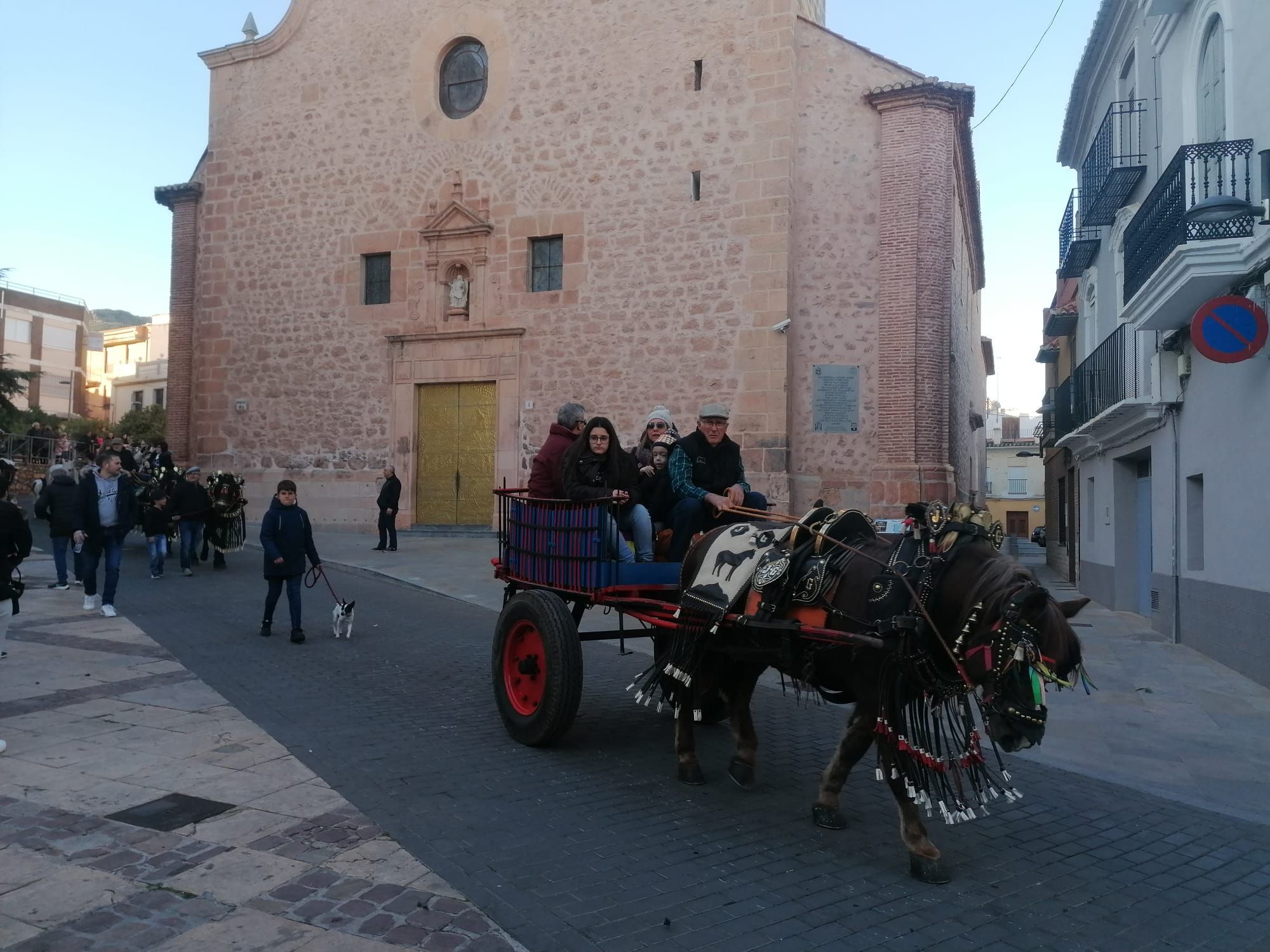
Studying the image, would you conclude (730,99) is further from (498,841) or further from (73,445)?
(73,445)

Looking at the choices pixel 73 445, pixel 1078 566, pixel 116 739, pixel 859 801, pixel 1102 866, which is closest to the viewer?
pixel 1102 866

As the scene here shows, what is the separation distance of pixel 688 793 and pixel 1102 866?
1.94m

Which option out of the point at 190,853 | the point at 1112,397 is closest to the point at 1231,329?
the point at 1112,397

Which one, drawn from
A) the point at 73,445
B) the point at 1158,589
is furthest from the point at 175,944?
the point at 73,445

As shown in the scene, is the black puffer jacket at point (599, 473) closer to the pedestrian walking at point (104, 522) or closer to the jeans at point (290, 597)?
the jeans at point (290, 597)

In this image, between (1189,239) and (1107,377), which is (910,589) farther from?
(1107,377)

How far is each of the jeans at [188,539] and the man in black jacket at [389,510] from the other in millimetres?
3393

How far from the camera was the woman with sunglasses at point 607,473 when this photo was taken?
20.1 feet

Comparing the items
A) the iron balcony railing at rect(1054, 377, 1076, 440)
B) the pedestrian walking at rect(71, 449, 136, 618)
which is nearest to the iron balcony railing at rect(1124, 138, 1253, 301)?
the iron balcony railing at rect(1054, 377, 1076, 440)

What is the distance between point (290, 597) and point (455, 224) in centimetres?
1307

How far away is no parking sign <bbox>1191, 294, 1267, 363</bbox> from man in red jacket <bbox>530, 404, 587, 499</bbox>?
217 inches

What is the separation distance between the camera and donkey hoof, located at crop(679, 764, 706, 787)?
5473 millimetres

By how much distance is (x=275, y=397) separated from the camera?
2270cm

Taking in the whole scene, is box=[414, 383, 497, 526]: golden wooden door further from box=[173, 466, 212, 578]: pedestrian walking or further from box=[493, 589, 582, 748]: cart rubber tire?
box=[493, 589, 582, 748]: cart rubber tire
